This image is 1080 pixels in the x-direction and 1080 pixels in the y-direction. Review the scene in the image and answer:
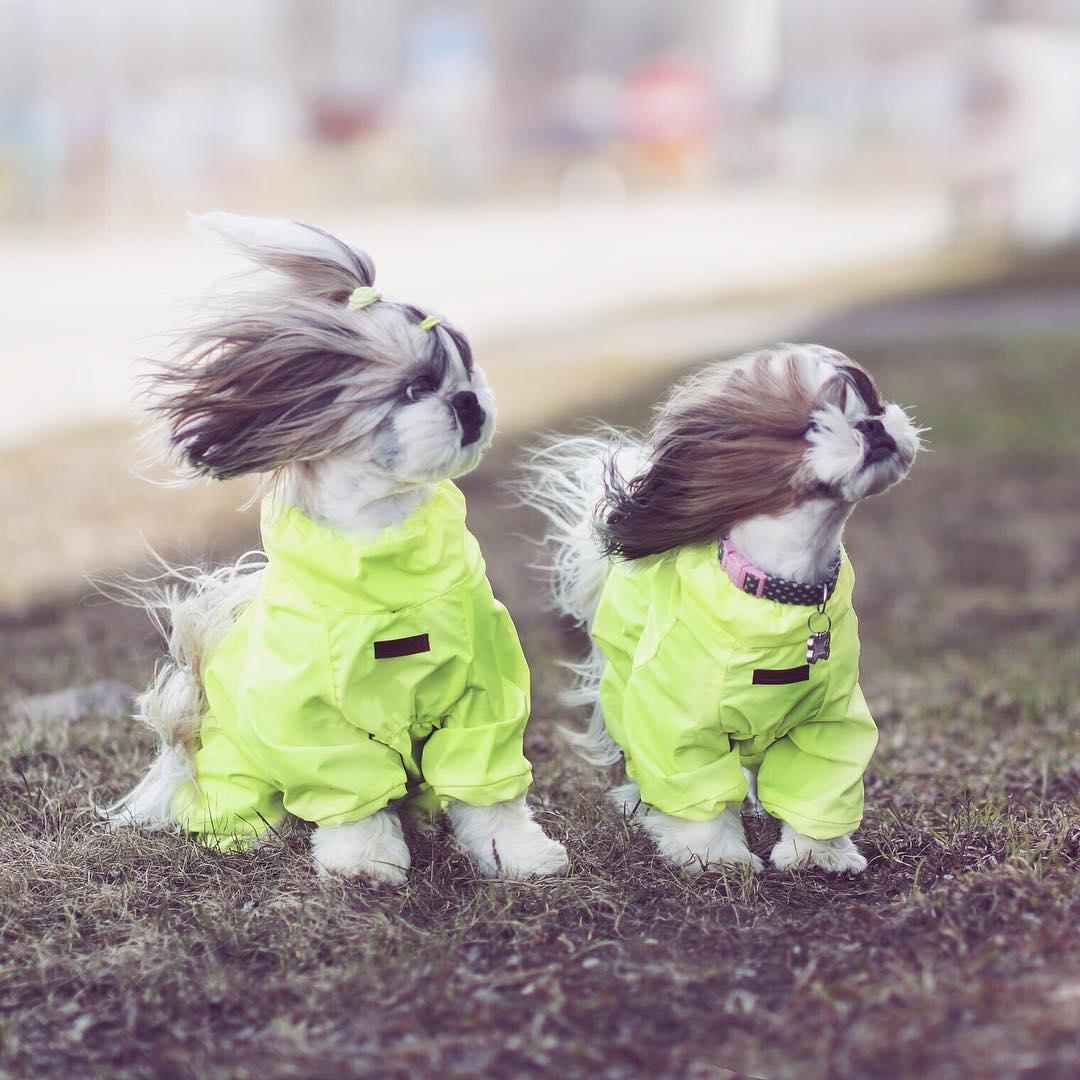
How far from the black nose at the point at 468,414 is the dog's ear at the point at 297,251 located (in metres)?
0.35

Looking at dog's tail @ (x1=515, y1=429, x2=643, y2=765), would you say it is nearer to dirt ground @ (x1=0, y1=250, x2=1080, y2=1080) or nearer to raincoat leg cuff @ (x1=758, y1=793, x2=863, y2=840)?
dirt ground @ (x1=0, y1=250, x2=1080, y2=1080)

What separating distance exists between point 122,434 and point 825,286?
869cm

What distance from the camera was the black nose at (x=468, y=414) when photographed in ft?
10.1

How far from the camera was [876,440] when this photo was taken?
10.1 ft

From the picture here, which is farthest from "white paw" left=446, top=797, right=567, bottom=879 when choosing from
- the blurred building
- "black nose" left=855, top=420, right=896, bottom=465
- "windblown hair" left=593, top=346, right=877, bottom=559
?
the blurred building

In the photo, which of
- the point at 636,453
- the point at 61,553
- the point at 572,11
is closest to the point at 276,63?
the point at 572,11

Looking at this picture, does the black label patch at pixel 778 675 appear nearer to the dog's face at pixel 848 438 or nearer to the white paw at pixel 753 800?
the dog's face at pixel 848 438

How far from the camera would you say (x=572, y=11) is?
108ft

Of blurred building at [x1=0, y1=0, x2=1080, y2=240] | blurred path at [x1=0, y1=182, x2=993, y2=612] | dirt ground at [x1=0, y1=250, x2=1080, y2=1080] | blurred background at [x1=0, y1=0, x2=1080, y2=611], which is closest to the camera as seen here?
dirt ground at [x1=0, y1=250, x2=1080, y2=1080]

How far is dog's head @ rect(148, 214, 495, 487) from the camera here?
307 centimetres

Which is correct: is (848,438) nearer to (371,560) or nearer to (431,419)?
(431,419)

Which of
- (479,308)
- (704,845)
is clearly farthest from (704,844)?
(479,308)

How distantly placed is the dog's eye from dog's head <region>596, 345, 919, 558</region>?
1.75 feet

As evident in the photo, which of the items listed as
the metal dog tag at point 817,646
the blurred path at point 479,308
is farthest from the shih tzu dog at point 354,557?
the metal dog tag at point 817,646
